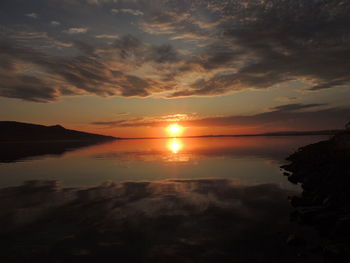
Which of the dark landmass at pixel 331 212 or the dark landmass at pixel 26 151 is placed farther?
the dark landmass at pixel 26 151

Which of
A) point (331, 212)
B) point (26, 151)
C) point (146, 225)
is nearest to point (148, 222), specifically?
point (146, 225)

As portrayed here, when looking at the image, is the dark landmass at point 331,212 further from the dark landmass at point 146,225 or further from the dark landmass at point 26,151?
the dark landmass at point 26,151

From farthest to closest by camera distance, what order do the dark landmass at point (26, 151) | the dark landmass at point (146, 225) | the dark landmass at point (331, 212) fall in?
the dark landmass at point (26, 151)
the dark landmass at point (146, 225)
the dark landmass at point (331, 212)

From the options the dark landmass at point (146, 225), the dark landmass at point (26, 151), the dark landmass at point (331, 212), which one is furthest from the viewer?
the dark landmass at point (26, 151)

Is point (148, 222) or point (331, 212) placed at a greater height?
point (331, 212)

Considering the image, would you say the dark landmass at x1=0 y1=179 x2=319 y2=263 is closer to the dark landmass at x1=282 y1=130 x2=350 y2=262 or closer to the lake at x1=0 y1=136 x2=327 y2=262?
the lake at x1=0 y1=136 x2=327 y2=262

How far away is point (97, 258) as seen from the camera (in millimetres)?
8562

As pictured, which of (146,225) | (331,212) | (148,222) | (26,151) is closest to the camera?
(331,212)

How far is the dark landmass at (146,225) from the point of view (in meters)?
8.80

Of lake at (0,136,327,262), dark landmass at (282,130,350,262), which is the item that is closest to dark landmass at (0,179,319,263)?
lake at (0,136,327,262)

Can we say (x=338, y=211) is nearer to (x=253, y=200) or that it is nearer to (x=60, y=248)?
(x=253, y=200)

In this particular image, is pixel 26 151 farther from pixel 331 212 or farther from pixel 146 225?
pixel 331 212

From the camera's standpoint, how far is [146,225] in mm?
11625

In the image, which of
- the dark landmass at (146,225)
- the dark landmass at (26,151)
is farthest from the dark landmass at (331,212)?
the dark landmass at (26,151)
